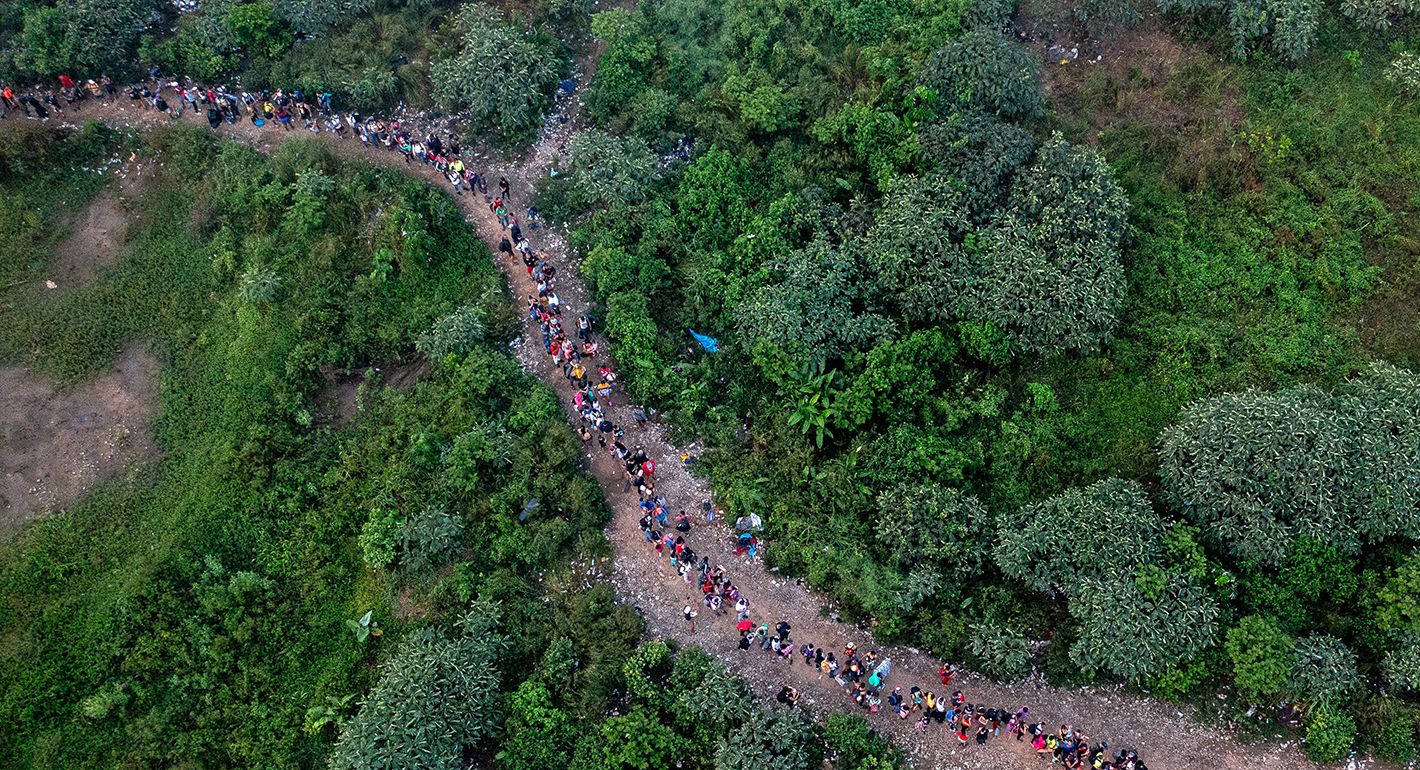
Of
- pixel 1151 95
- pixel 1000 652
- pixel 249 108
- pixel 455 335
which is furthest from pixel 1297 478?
pixel 249 108

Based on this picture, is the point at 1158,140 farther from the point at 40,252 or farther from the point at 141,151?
the point at 40,252

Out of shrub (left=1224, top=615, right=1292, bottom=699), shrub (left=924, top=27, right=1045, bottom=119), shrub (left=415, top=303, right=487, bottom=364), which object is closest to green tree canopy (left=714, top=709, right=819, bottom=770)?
shrub (left=1224, top=615, right=1292, bottom=699)

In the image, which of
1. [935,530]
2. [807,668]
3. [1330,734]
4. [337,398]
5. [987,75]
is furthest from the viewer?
[987,75]

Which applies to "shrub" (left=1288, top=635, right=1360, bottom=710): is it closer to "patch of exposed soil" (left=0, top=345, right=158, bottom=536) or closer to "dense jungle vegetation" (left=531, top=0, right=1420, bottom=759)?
"dense jungle vegetation" (left=531, top=0, right=1420, bottom=759)

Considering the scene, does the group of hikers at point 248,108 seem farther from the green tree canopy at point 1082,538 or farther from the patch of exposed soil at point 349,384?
the green tree canopy at point 1082,538

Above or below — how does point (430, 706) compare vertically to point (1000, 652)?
below

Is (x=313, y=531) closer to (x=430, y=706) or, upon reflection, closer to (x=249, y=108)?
(x=430, y=706)
